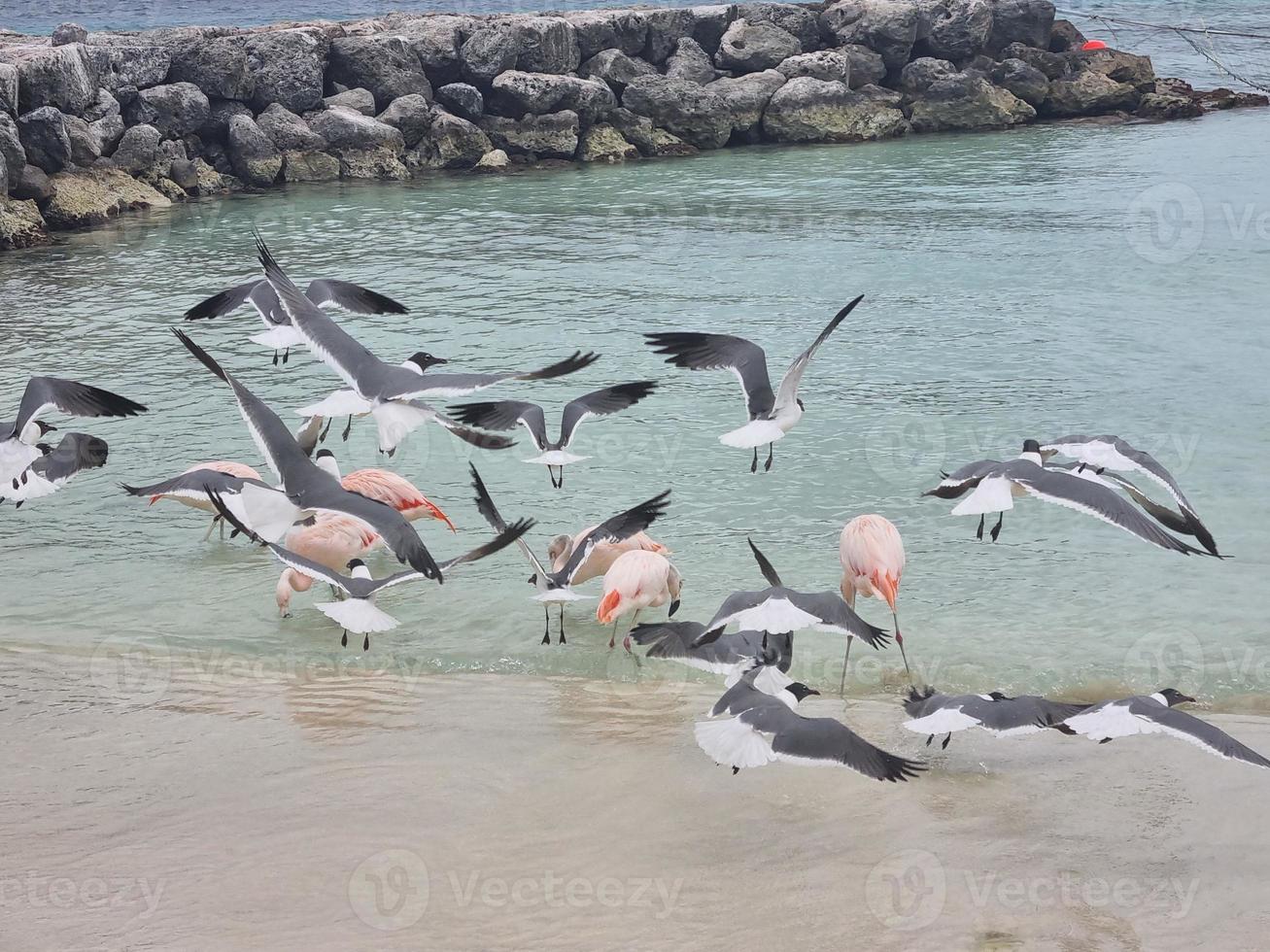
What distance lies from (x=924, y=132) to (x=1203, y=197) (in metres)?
8.02

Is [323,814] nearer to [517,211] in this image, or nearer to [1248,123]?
[517,211]

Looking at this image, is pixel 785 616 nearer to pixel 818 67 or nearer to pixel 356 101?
pixel 356 101

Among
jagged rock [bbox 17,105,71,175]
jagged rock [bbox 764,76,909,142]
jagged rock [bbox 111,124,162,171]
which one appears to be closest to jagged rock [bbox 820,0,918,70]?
jagged rock [bbox 764,76,909,142]

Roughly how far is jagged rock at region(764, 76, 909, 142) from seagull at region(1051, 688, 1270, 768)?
20.1 meters

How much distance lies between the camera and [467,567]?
24.6ft

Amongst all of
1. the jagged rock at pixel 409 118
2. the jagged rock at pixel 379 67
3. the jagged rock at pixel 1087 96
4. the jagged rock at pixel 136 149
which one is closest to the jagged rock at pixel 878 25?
the jagged rock at pixel 1087 96

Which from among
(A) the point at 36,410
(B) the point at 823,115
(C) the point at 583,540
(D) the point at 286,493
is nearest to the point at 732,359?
(C) the point at 583,540

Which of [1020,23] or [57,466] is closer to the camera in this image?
[57,466]

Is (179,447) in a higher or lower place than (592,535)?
lower

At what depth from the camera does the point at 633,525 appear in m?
6.07

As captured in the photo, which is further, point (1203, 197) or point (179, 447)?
point (1203, 197)

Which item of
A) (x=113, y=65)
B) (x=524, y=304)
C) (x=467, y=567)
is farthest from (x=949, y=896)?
(x=113, y=65)

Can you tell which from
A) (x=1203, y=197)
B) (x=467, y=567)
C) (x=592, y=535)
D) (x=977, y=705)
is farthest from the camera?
(x=1203, y=197)

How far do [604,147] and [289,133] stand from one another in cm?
493
